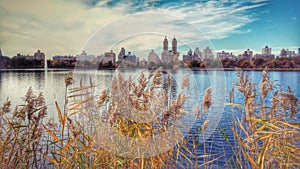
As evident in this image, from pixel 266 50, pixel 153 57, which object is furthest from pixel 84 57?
pixel 266 50

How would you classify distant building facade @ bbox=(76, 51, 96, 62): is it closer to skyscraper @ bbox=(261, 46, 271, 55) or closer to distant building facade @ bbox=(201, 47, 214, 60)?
distant building facade @ bbox=(201, 47, 214, 60)

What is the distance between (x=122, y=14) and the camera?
1703 centimetres

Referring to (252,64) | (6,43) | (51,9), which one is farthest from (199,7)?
(6,43)

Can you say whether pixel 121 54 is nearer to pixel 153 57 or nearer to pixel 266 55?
pixel 153 57

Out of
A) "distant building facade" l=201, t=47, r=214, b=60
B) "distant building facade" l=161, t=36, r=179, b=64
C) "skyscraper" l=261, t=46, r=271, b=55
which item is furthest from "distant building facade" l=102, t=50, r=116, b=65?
"skyscraper" l=261, t=46, r=271, b=55

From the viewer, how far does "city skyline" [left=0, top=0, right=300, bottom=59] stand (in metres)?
18.2

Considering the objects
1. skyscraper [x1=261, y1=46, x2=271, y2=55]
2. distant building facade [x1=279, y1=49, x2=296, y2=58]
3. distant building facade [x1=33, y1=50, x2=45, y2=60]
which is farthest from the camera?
distant building facade [x1=33, y1=50, x2=45, y2=60]

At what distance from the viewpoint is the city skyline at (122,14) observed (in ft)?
59.7

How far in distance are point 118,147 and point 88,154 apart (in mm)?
303

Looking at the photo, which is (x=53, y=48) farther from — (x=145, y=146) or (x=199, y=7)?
(x=145, y=146)

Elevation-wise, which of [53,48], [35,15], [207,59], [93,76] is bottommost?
[93,76]

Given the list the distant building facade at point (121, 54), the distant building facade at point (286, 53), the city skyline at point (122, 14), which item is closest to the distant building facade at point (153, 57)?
the distant building facade at point (121, 54)

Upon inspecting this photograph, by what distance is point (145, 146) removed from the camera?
2.50 meters

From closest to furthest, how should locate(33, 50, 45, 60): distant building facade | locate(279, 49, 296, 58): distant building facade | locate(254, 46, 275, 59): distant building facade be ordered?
locate(254, 46, 275, 59): distant building facade < locate(279, 49, 296, 58): distant building facade < locate(33, 50, 45, 60): distant building facade
